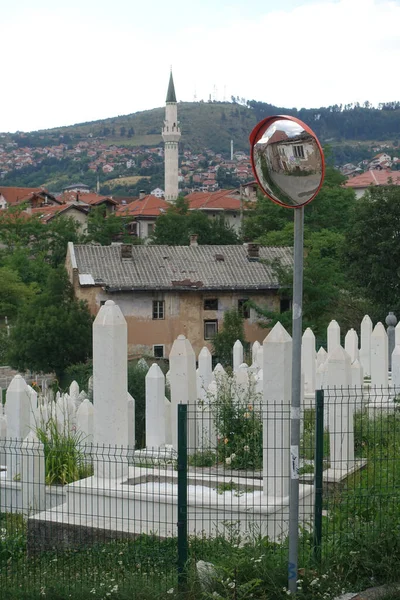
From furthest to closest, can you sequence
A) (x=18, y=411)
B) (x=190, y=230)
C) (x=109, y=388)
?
(x=190, y=230) → (x=18, y=411) → (x=109, y=388)

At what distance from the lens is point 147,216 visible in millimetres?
87938

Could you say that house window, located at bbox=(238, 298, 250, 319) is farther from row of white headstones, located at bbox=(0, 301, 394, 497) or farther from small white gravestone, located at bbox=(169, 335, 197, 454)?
small white gravestone, located at bbox=(169, 335, 197, 454)

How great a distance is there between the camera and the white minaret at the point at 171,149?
11450 cm

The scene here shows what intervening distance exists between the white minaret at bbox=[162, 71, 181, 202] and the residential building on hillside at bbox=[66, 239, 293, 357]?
69920 mm

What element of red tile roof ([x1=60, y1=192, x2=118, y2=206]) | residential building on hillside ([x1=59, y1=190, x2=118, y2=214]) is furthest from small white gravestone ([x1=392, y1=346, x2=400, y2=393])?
red tile roof ([x1=60, y1=192, x2=118, y2=206])

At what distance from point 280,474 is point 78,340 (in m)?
29.5

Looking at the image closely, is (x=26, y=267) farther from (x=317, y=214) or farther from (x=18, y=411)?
(x=18, y=411)

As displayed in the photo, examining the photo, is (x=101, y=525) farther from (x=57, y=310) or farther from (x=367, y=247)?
(x=57, y=310)

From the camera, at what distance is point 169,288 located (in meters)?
42.2

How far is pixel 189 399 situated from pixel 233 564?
385 centimetres

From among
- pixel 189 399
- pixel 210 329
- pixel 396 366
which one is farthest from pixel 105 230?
pixel 189 399

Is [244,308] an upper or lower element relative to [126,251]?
lower

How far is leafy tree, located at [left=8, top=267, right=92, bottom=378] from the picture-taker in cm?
3659

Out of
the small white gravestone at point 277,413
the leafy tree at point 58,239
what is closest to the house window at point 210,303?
the leafy tree at point 58,239
